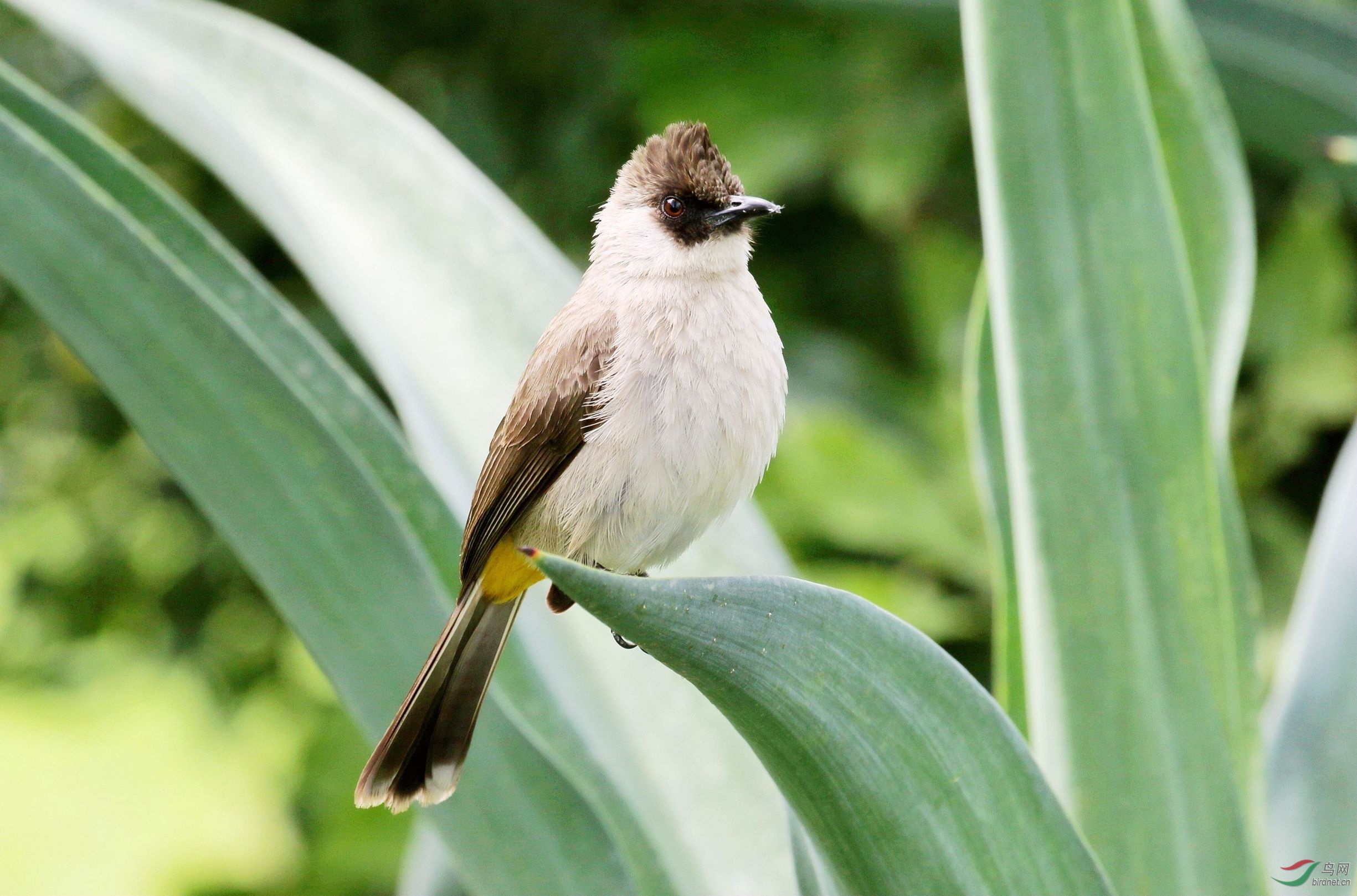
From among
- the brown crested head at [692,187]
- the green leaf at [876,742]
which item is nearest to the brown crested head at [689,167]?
the brown crested head at [692,187]

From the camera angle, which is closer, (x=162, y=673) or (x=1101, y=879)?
(x=1101, y=879)

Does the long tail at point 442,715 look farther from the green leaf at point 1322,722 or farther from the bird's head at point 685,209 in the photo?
the green leaf at point 1322,722

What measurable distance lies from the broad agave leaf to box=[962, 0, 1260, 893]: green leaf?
288 mm

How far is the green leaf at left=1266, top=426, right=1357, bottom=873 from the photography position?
1.16 meters

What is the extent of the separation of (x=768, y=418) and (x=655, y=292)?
0.18 metres

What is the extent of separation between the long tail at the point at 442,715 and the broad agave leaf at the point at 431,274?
0.46 ft

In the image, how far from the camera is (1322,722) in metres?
1.19

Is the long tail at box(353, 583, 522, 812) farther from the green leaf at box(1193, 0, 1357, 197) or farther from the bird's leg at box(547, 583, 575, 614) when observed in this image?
the green leaf at box(1193, 0, 1357, 197)

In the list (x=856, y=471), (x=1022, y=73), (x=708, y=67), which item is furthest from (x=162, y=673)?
(x=1022, y=73)

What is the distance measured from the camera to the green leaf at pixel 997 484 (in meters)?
1.25

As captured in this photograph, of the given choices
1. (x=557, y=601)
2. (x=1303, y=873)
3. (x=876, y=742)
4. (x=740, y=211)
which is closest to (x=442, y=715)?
(x=557, y=601)

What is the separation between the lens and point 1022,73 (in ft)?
3.63

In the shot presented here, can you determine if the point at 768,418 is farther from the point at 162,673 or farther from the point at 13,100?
the point at 162,673

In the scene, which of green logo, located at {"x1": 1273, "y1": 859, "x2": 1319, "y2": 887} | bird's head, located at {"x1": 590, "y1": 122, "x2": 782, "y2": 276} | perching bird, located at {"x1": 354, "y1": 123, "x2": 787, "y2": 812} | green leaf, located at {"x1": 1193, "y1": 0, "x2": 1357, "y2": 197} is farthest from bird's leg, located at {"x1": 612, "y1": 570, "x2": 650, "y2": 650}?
green leaf, located at {"x1": 1193, "y1": 0, "x2": 1357, "y2": 197}
